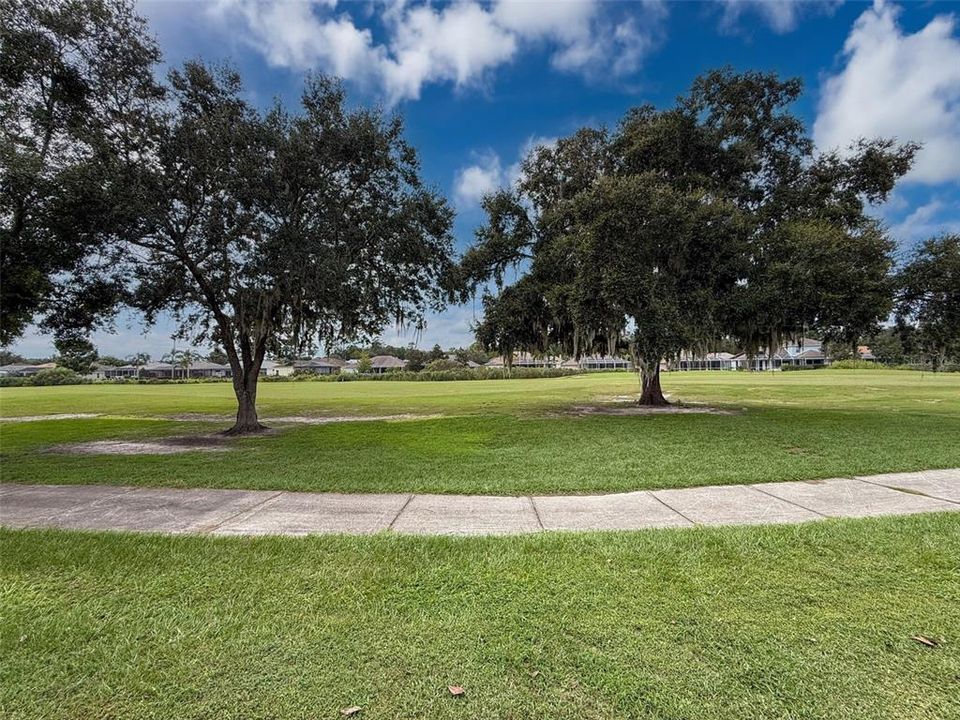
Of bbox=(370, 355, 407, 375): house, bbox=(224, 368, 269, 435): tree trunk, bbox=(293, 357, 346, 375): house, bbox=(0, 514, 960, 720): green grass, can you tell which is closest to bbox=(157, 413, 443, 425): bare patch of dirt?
bbox=(224, 368, 269, 435): tree trunk

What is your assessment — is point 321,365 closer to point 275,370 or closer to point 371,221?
point 275,370

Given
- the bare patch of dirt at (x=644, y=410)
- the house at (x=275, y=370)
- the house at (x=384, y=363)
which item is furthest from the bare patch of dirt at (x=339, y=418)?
the house at (x=384, y=363)

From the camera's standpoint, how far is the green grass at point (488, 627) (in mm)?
2299

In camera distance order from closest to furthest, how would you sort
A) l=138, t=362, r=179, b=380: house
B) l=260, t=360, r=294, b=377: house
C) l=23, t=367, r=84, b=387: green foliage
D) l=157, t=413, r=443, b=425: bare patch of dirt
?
l=157, t=413, r=443, b=425: bare patch of dirt < l=23, t=367, r=84, b=387: green foliage < l=260, t=360, r=294, b=377: house < l=138, t=362, r=179, b=380: house

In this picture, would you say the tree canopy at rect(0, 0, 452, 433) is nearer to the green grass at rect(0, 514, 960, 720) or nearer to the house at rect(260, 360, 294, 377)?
the green grass at rect(0, 514, 960, 720)

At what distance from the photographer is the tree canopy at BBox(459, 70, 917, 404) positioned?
12.1 metres

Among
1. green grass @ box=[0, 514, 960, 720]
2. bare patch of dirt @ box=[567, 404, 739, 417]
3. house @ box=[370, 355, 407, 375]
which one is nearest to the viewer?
green grass @ box=[0, 514, 960, 720]

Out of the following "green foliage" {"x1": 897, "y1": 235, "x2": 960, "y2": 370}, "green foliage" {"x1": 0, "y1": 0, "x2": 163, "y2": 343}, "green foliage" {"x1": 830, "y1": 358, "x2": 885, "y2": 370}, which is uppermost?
"green foliage" {"x1": 0, "y1": 0, "x2": 163, "y2": 343}

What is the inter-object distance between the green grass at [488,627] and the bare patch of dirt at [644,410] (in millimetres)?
11617

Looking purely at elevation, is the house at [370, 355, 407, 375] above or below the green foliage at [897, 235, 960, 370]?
below

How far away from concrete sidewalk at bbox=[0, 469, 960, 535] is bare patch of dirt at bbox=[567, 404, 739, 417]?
910cm

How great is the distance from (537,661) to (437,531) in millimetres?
2158

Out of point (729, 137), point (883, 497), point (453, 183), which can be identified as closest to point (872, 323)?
point (729, 137)

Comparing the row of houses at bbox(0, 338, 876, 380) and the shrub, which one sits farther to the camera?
the row of houses at bbox(0, 338, 876, 380)
